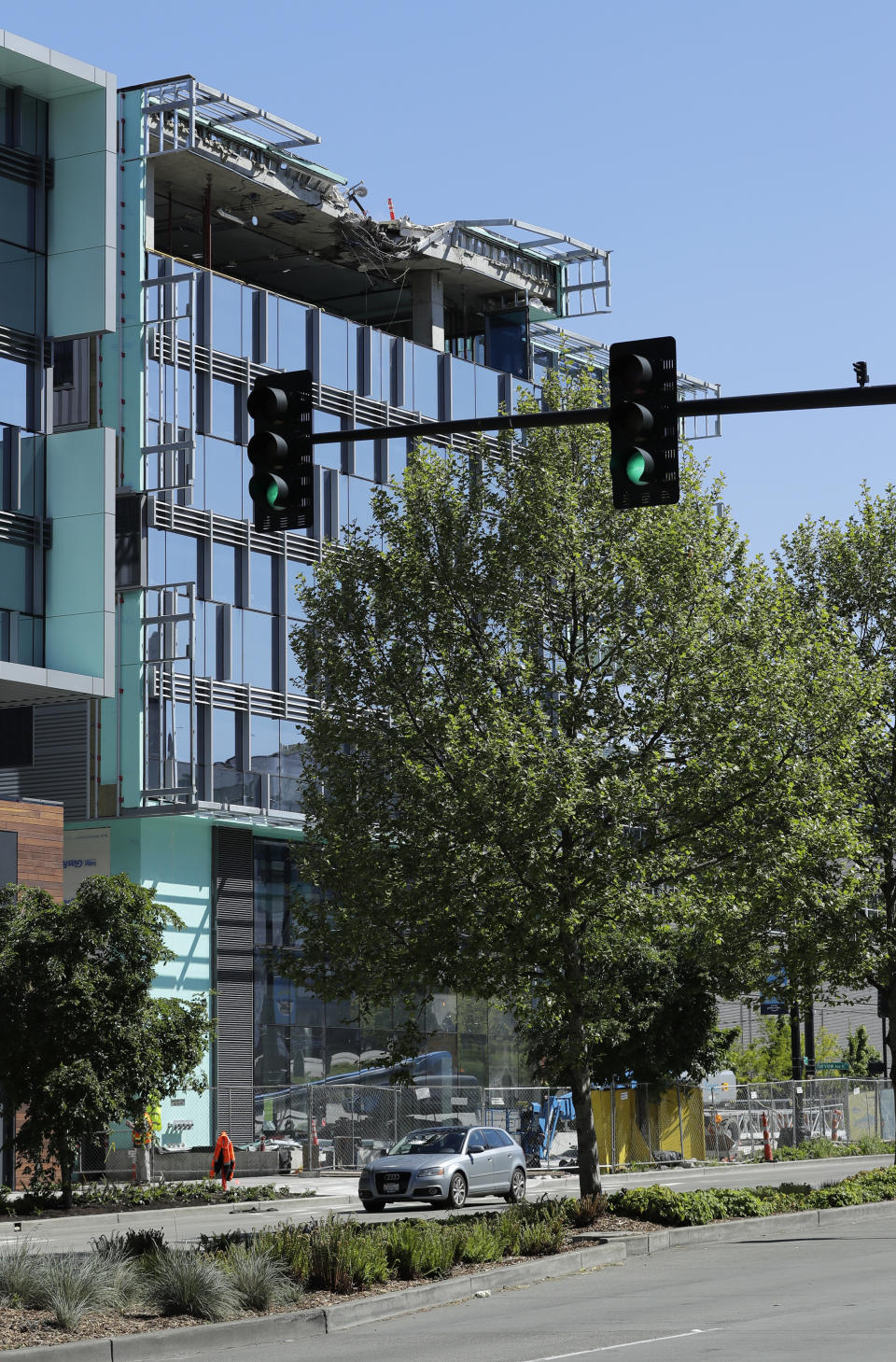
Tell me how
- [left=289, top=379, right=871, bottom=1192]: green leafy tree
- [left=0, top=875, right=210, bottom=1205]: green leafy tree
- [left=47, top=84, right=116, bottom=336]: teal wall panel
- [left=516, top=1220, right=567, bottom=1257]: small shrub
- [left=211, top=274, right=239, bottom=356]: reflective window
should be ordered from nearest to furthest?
[left=516, top=1220, right=567, bottom=1257]: small shrub, [left=289, top=379, right=871, bottom=1192]: green leafy tree, [left=0, top=875, right=210, bottom=1205]: green leafy tree, [left=47, top=84, right=116, bottom=336]: teal wall panel, [left=211, top=274, right=239, bottom=356]: reflective window

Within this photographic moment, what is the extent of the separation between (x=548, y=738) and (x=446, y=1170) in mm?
10775

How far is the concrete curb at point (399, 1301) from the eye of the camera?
13195mm

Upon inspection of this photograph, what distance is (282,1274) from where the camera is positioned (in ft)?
52.5

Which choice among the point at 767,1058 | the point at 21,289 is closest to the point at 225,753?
the point at 21,289

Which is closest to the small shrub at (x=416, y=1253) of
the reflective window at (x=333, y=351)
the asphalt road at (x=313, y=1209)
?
the asphalt road at (x=313, y=1209)

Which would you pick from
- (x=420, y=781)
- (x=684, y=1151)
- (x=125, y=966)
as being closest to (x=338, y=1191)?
(x=125, y=966)

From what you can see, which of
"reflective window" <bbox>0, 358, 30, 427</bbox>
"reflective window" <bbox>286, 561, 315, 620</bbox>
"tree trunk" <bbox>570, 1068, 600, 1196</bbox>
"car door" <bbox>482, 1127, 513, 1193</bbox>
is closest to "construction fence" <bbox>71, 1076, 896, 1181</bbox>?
"car door" <bbox>482, 1127, 513, 1193</bbox>

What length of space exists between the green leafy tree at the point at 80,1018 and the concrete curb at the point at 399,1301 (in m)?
10.6

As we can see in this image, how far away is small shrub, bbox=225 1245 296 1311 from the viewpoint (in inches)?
600

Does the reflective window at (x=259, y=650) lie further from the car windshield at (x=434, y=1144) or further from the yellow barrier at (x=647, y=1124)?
the car windshield at (x=434, y=1144)

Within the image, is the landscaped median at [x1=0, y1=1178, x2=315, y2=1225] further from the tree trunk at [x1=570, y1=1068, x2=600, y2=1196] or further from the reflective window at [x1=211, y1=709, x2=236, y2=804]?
the reflective window at [x1=211, y1=709, x2=236, y2=804]

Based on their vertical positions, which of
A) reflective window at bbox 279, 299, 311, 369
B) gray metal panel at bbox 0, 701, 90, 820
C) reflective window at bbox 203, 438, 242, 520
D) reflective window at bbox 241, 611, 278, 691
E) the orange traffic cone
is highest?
reflective window at bbox 279, 299, 311, 369

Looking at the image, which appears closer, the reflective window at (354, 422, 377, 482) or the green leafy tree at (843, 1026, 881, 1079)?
the reflective window at (354, 422, 377, 482)

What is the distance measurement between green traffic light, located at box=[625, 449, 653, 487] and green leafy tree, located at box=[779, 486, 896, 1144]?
1794cm
